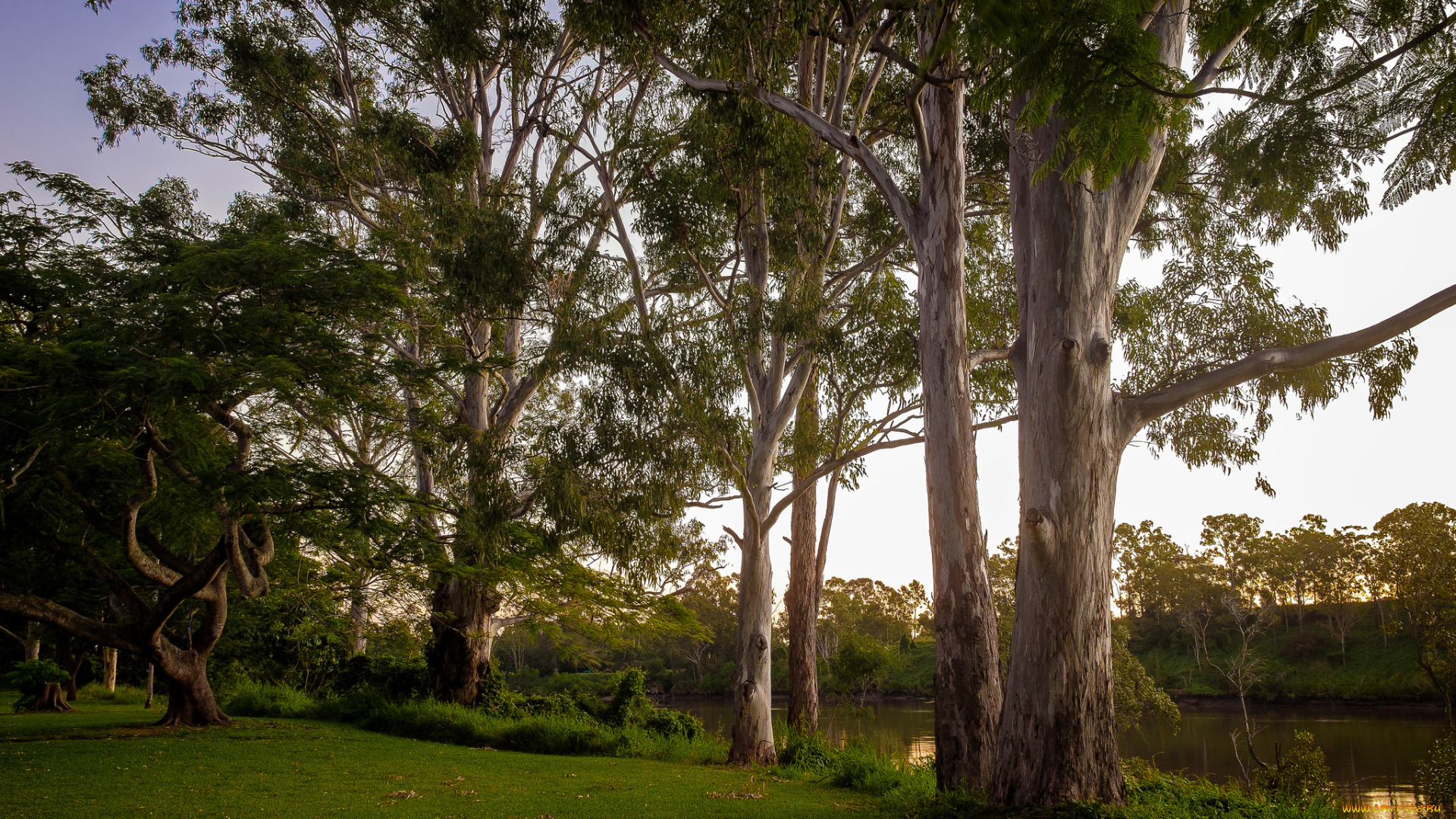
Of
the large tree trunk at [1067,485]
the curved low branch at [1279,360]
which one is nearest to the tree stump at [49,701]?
the large tree trunk at [1067,485]

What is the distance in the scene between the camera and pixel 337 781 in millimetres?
6652

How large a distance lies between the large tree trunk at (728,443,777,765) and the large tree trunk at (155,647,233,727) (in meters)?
6.78

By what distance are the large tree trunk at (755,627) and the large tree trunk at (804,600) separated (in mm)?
985

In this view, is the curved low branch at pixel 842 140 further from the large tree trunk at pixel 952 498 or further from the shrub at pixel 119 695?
the shrub at pixel 119 695

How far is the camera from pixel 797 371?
9.51 metres

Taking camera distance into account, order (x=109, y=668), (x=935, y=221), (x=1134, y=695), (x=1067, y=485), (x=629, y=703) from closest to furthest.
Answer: (x=1067, y=485) < (x=935, y=221) < (x=1134, y=695) < (x=629, y=703) < (x=109, y=668)

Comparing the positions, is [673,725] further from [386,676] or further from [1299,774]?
[1299,774]

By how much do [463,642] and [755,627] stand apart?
5848 mm

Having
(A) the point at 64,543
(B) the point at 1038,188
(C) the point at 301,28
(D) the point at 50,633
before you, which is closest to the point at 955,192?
(B) the point at 1038,188

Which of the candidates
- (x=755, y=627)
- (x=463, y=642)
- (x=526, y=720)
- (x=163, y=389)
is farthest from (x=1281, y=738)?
(x=163, y=389)

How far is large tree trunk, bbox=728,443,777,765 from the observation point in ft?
29.6

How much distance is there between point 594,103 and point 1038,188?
7269 millimetres

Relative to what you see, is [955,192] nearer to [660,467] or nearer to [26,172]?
[660,467]

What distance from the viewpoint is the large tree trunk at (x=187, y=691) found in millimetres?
10133
